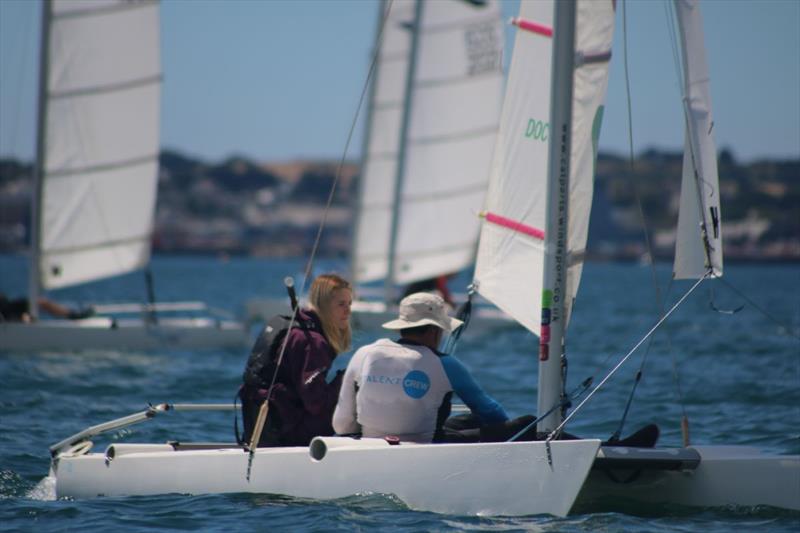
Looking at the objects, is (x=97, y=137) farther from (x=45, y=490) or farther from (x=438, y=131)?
(x=45, y=490)

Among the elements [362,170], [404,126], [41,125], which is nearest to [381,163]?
[362,170]

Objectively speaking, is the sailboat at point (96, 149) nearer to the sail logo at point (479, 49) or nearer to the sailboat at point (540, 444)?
the sail logo at point (479, 49)

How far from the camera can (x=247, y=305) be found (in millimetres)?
21531

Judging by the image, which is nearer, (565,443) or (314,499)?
(565,443)

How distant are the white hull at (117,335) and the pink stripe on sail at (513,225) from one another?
936cm

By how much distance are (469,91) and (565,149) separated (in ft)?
49.7

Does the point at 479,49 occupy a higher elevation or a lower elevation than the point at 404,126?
higher

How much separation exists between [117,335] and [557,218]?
34.3 ft

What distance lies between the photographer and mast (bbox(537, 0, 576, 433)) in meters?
6.29

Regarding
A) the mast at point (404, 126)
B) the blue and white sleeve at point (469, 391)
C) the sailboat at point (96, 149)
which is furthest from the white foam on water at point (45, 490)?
the mast at point (404, 126)

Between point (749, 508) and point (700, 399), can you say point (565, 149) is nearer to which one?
point (749, 508)

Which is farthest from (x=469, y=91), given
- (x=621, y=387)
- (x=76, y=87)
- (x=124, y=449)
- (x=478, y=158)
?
(x=124, y=449)

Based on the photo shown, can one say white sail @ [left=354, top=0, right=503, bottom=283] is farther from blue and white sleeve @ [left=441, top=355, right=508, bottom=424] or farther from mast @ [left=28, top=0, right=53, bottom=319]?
blue and white sleeve @ [left=441, top=355, right=508, bottom=424]

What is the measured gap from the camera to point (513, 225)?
685 cm
